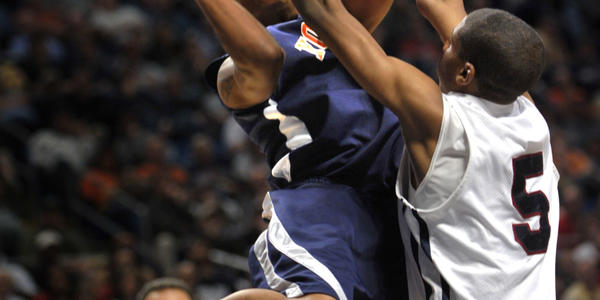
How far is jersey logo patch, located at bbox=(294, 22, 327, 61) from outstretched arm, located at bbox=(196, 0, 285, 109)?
21 centimetres

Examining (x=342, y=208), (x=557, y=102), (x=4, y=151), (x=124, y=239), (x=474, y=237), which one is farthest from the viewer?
(x=557, y=102)

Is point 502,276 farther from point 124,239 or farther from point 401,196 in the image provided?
point 124,239

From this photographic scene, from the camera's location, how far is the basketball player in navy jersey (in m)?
2.19

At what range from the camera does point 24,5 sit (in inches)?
368

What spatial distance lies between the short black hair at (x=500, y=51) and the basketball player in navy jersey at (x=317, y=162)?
39 cm

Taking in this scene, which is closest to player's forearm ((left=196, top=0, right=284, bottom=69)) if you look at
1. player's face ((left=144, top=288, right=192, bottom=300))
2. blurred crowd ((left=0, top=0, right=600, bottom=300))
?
player's face ((left=144, top=288, right=192, bottom=300))

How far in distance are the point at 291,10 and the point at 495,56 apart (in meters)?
0.77

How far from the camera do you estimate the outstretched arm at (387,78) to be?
80.7 inches

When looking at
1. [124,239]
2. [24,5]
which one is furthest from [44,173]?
[24,5]

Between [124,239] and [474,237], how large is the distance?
17.3ft

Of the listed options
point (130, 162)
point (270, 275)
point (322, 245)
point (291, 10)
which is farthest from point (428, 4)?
point (130, 162)

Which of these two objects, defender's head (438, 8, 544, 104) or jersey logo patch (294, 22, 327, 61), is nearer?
defender's head (438, 8, 544, 104)

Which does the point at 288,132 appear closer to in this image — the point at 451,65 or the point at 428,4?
the point at 451,65

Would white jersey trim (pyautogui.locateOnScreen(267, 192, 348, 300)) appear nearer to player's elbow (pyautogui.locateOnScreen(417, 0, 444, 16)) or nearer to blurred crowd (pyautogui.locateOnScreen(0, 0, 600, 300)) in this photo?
player's elbow (pyautogui.locateOnScreen(417, 0, 444, 16))
